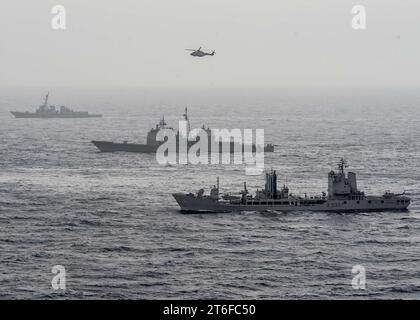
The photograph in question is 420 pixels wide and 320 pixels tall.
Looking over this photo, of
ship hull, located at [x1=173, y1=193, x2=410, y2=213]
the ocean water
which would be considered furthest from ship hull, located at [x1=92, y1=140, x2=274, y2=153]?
ship hull, located at [x1=173, y1=193, x2=410, y2=213]

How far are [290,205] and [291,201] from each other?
521 millimetres

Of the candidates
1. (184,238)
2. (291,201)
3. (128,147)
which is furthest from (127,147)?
(184,238)

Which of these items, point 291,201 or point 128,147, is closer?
point 291,201

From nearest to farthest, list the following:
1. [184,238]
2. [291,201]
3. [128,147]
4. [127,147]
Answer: [184,238]
[291,201]
[128,147]
[127,147]

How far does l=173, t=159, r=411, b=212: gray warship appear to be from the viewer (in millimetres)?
87312

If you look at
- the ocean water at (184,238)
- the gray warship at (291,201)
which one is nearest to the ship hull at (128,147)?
the ocean water at (184,238)

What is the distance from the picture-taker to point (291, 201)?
288 ft

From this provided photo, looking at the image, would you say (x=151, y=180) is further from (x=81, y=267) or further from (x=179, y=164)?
(x=81, y=267)

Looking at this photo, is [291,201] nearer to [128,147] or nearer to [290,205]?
[290,205]

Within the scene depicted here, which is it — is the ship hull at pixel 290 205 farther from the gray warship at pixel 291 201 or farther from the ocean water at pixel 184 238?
the ocean water at pixel 184 238

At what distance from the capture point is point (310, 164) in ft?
423

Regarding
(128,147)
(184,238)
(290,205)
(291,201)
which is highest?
(128,147)

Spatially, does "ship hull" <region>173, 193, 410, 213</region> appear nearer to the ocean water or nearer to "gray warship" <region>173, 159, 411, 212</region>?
"gray warship" <region>173, 159, 411, 212</region>
